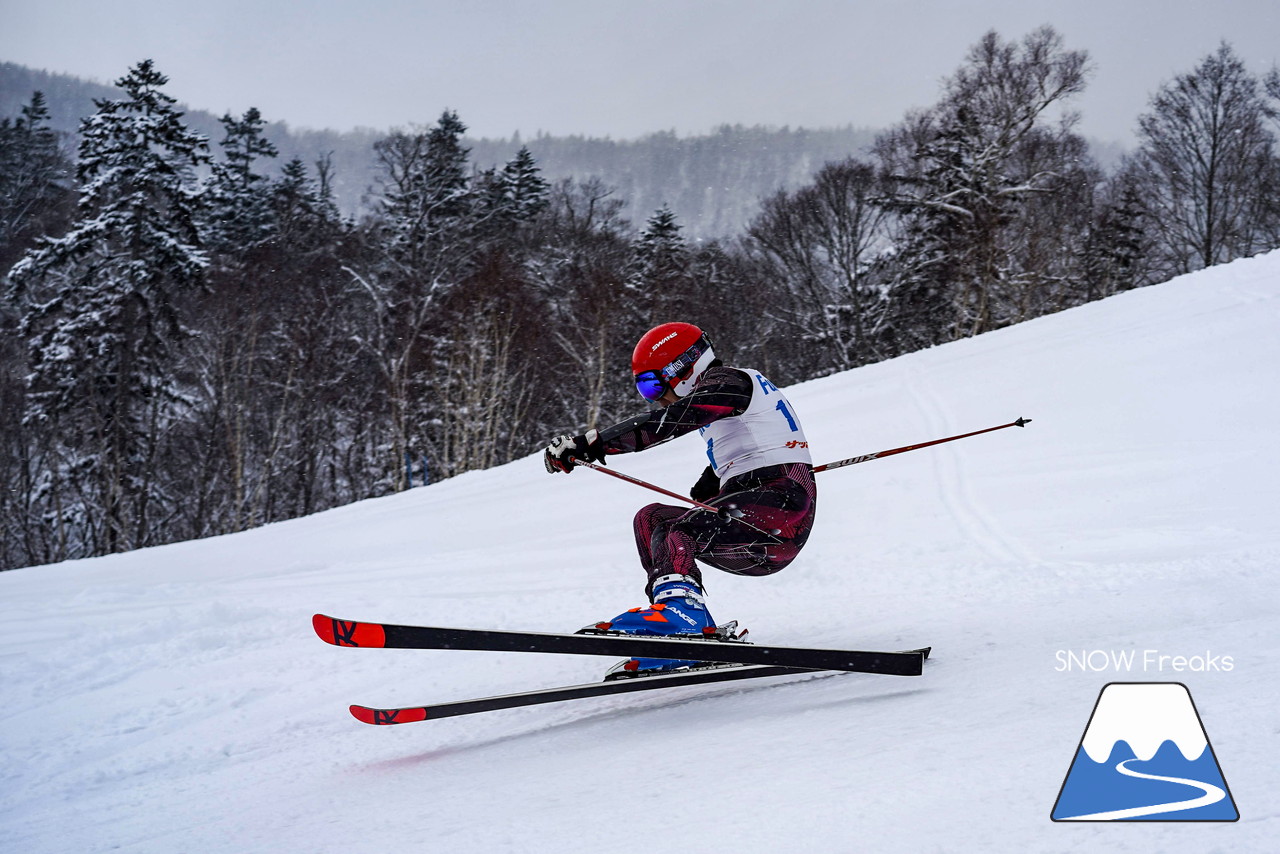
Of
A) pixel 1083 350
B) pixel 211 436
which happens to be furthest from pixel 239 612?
pixel 211 436

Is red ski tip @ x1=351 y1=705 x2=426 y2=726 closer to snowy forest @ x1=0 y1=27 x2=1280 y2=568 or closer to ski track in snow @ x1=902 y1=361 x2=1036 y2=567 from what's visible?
ski track in snow @ x1=902 y1=361 x2=1036 y2=567

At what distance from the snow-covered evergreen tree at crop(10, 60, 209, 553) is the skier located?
23514 mm

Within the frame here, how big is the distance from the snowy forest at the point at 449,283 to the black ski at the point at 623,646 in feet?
70.5

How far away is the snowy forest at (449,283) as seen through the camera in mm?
23609

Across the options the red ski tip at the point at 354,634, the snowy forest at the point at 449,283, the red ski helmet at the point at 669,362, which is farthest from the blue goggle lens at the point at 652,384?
the snowy forest at the point at 449,283

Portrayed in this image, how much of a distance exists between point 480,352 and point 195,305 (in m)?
Answer: 9.35

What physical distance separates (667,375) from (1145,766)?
2.35 meters

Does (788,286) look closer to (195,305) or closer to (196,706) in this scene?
(195,305)

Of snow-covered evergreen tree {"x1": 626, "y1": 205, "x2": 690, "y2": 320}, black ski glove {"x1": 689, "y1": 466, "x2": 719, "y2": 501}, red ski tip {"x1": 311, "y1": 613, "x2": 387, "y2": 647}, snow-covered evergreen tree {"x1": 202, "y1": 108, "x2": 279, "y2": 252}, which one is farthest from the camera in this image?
snow-covered evergreen tree {"x1": 202, "y1": 108, "x2": 279, "y2": 252}

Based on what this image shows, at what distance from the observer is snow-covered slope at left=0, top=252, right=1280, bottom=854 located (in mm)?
2252

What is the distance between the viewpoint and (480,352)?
25.4 metres

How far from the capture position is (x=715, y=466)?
13.2ft

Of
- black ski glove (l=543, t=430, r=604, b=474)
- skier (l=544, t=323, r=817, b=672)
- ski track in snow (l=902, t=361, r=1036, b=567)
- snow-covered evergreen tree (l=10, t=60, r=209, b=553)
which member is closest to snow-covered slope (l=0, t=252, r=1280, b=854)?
ski track in snow (l=902, t=361, r=1036, b=567)

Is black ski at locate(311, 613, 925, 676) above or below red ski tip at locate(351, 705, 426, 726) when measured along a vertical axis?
above
